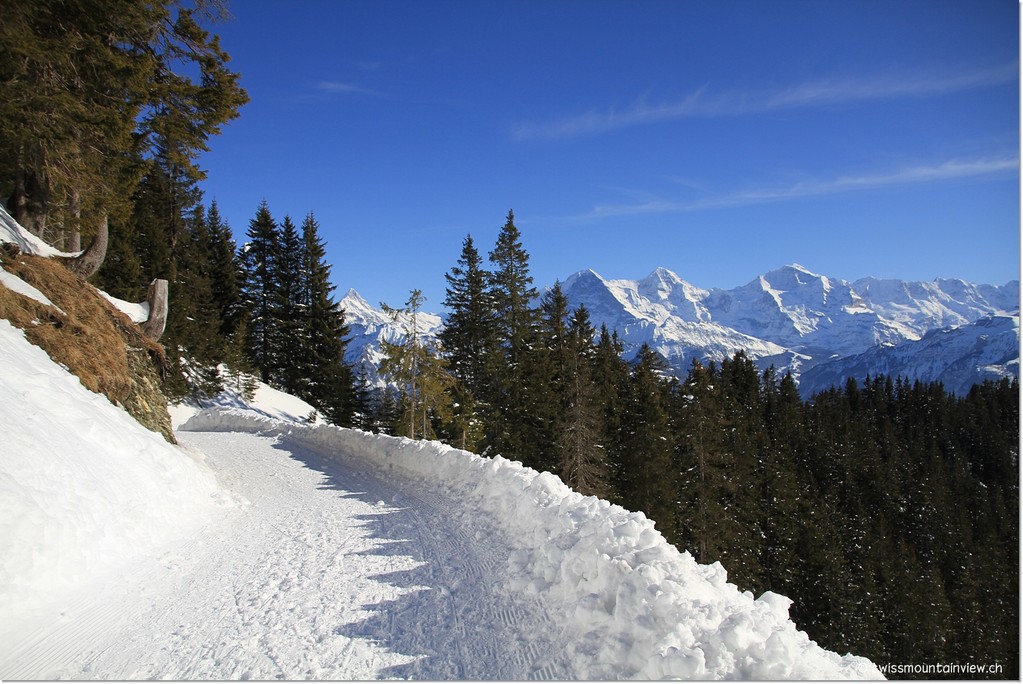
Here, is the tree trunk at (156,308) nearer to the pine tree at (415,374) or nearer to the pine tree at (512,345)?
the pine tree at (415,374)

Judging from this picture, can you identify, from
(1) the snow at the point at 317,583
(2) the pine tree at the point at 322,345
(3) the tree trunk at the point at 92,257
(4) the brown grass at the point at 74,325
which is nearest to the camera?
(1) the snow at the point at 317,583

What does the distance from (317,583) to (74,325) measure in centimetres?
780

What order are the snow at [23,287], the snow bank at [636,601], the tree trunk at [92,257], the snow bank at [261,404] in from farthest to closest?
the snow bank at [261,404], the tree trunk at [92,257], the snow at [23,287], the snow bank at [636,601]

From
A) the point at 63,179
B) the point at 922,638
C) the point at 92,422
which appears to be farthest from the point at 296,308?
the point at 922,638

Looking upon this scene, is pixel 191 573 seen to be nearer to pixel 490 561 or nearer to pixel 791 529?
pixel 490 561

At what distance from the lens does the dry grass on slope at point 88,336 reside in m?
9.49

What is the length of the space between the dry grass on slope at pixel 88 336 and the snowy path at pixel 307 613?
3.80 meters

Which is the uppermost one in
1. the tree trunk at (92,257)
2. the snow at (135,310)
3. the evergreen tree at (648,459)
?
the tree trunk at (92,257)

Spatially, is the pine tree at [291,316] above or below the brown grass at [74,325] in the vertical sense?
above

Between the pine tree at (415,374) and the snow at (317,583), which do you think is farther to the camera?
the pine tree at (415,374)

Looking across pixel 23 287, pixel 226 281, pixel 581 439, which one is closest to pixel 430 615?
pixel 23 287

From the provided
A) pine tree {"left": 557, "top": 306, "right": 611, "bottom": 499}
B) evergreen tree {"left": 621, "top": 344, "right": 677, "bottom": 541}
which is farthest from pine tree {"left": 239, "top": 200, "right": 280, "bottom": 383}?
evergreen tree {"left": 621, "top": 344, "right": 677, "bottom": 541}

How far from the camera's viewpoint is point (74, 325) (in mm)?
10328

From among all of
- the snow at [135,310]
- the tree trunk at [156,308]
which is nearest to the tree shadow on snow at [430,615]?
the tree trunk at [156,308]
